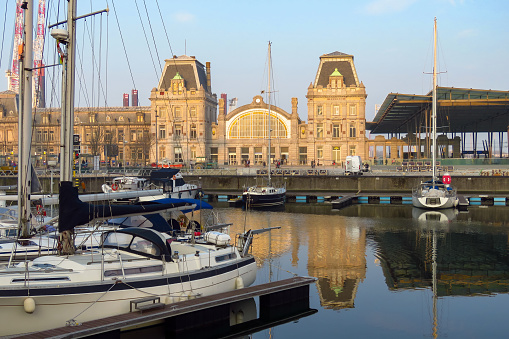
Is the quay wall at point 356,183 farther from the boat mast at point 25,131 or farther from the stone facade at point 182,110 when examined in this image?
the boat mast at point 25,131

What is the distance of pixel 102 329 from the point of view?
17.1m

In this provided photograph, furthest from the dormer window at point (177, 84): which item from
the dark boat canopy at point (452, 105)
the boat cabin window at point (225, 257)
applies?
the boat cabin window at point (225, 257)

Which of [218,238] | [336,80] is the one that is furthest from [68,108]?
[336,80]

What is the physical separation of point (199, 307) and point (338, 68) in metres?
98.0

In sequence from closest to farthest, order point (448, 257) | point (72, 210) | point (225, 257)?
point (72, 210) → point (225, 257) → point (448, 257)

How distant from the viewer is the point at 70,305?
712 inches

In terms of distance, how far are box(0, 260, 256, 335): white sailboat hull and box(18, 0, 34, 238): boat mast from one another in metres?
7.53

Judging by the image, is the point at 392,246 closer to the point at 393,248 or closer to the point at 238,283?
the point at 393,248

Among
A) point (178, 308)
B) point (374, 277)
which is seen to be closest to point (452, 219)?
point (374, 277)

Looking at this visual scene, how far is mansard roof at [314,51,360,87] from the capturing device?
11188cm

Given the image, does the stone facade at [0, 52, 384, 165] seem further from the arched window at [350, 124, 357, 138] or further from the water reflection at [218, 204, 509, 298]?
the water reflection at [218, 204, 509, 298]

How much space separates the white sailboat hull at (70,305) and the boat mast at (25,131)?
7.53m

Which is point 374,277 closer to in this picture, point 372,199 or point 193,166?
point 372,199

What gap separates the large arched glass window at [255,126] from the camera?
112m
